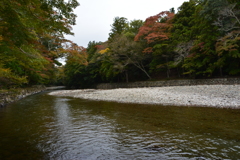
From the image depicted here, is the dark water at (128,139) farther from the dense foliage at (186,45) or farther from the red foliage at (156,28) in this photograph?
the red foliage at (156,28)

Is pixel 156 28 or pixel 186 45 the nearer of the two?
pixel 186 45

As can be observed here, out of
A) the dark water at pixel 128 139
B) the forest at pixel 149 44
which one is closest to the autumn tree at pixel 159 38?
the forest at pixel 149 44

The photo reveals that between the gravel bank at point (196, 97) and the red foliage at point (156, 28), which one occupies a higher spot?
the red foliage at point (156, 28)

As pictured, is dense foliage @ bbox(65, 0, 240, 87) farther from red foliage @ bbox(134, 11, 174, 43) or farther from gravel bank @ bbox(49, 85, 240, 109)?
gravel bank @ bbox(49, 85, 240, 109)

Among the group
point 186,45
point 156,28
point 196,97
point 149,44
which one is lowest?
point 196,97

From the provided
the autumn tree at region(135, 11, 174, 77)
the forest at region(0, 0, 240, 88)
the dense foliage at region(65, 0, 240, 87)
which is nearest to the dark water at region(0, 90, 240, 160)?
the forest at region(0, 0, 240, 88)

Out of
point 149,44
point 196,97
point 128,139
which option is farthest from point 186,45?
point 128,139

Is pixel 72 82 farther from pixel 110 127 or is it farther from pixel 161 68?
pixel 110 127

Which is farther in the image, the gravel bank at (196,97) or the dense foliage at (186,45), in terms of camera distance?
the dense foliage at (186,45)

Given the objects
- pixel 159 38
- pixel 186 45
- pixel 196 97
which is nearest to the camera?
pixel 196 97

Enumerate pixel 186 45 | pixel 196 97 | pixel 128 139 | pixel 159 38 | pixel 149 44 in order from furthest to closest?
1. pixel 149 44
2. pixel 159 38
3. pixel 186 45
4. pixel 196 97
5. pixel 128 139

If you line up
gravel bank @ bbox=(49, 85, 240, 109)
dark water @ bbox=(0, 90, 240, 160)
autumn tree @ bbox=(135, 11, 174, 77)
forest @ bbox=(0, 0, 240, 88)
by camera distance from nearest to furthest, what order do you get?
dark water @ bbox=(0, 90, 240, 160)
forest @ bbox=(0, 0, 240, 88)
gravel bank @ bbox=(49, 85, 240, 109)
autumn tree @ bbox=(135, 11, 174, 77)

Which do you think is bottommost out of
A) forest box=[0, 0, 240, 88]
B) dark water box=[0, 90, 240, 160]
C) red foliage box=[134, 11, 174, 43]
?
dark water box=[0, 90, 240, 160]

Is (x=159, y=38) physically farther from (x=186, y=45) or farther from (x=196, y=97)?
(x=196, y=97)
